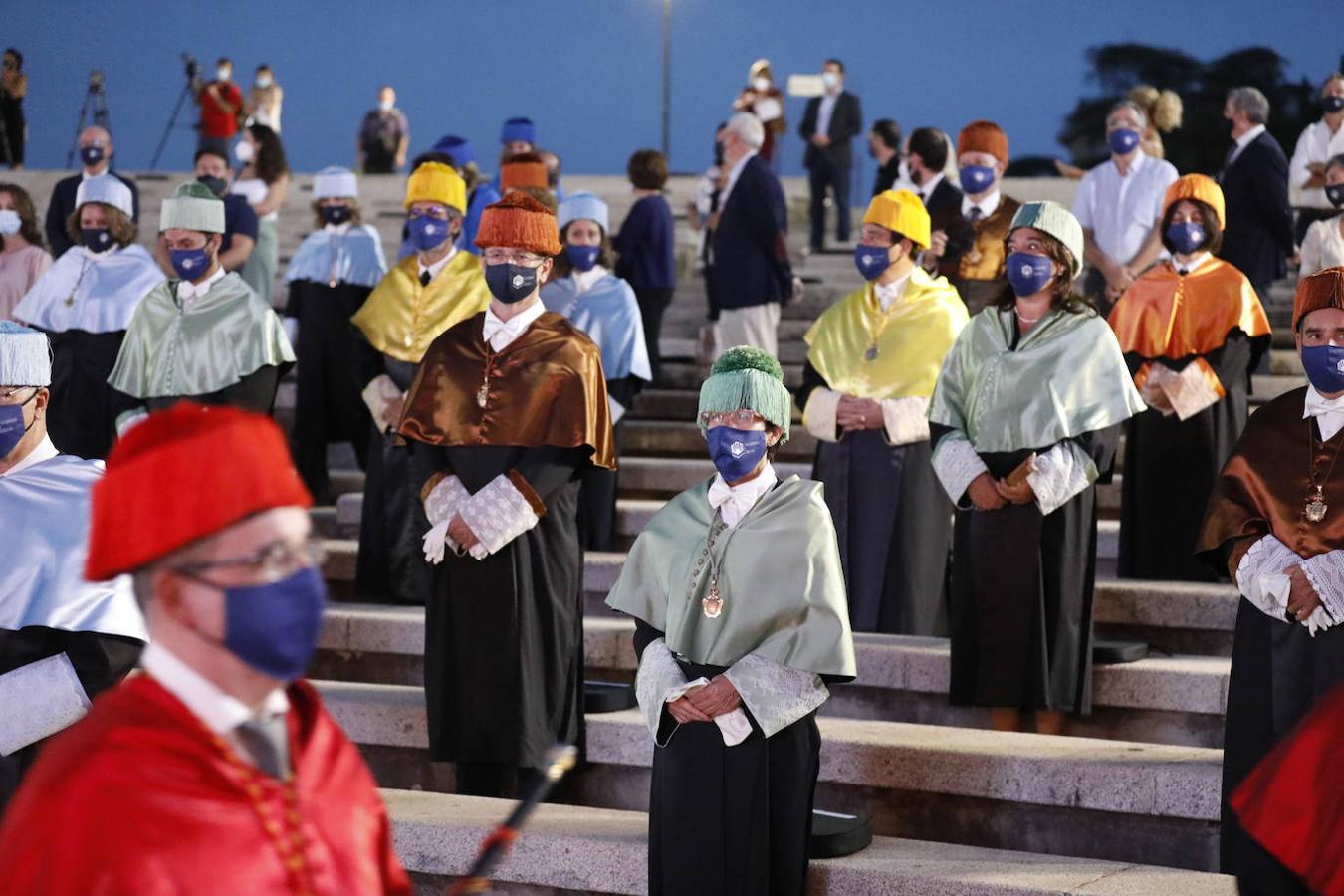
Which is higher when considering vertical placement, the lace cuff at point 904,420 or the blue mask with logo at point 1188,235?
the blue mask with logo at point 1188,235

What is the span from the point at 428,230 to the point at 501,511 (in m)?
2.43

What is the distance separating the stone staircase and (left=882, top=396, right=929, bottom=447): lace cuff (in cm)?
83

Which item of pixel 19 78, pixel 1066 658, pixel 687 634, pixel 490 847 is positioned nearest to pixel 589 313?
pixel 1066 658

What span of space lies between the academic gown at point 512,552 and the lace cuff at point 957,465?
1176 millimetres

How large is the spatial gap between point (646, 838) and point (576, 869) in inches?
9.9

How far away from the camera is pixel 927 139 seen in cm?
1028

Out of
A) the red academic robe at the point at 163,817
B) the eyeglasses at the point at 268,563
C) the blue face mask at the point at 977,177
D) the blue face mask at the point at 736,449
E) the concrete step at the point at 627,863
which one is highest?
the blue face mask at the point at 977,177

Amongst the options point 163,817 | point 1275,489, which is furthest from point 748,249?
point 163,817

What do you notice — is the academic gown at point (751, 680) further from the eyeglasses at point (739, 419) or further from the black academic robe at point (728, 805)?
the eyeglasses at point (739, 419)

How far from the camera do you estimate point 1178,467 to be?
8414 mm

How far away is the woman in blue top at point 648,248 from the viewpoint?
11320 mm

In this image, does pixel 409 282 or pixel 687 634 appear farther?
pixel 409 282

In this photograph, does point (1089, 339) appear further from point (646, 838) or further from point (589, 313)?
point (589, 313)

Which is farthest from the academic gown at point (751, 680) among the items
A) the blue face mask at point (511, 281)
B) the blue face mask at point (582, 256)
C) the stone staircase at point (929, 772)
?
the blue face mask at point (582, 256)
